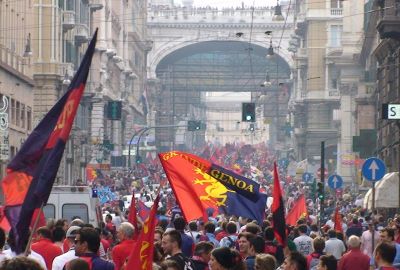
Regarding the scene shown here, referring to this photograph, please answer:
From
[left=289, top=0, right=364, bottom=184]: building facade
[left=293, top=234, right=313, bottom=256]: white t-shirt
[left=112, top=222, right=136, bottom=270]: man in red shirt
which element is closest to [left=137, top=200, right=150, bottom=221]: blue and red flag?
[left=293, top=234, right=313, bottom=256]: white t-shirt

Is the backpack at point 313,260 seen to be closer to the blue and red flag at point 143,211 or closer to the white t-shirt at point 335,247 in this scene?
the white t-shirt at point 335,247

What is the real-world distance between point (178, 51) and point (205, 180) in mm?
144166

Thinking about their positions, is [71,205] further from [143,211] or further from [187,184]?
[187,184]

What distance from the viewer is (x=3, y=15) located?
6072cm

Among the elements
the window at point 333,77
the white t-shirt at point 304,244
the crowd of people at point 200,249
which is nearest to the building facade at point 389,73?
the crowd of people at point 200,249

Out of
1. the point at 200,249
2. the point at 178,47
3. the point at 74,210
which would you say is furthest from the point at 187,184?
the point at 178,47

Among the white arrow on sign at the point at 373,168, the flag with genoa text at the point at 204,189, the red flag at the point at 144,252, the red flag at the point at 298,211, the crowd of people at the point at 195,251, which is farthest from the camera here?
the red flag at the point at 298,211

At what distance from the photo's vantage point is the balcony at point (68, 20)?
74.2 meters

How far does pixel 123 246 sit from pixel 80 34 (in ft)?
210

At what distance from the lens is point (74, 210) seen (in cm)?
2847

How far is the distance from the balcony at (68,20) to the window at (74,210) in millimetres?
45778

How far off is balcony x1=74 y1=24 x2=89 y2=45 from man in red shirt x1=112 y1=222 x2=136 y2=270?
6249 centimetres

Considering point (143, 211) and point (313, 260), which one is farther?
point (143, 211)

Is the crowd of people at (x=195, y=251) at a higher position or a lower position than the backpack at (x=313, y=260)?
higher
